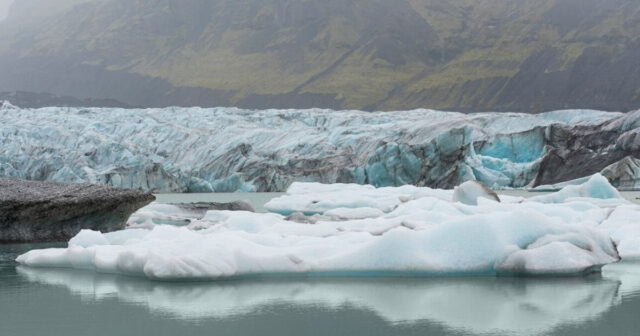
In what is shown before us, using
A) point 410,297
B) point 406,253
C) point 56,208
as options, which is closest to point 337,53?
point 56,208

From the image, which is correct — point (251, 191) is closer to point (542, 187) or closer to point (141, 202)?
point (542, 187)

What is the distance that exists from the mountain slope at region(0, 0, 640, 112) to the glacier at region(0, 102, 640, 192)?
207 feet

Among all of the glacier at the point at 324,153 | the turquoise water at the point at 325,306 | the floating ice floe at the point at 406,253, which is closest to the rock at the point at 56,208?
the floating ice floe at the point at 406,253

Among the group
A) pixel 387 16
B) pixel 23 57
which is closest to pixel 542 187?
pixel 387 16

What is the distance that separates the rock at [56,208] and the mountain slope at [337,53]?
88.1 m

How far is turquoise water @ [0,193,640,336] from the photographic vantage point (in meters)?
5.06

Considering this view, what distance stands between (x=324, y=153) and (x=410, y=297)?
2983 centimetres

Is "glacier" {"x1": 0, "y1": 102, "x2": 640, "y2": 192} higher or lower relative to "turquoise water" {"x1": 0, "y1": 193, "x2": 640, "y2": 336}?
higher

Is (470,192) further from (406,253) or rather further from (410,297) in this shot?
(410,297)

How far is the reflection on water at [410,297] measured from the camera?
5.40 meters

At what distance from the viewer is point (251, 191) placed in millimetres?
34469

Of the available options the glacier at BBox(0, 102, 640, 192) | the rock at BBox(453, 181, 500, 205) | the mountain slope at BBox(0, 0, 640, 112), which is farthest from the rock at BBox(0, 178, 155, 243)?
the mountain slope at BBox(0, 0, 640, 112)

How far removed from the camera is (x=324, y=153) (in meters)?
36.0

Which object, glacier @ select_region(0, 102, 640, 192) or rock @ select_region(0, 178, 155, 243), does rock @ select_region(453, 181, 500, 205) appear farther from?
glacier @ select_region(0, 102, 640, 192)
